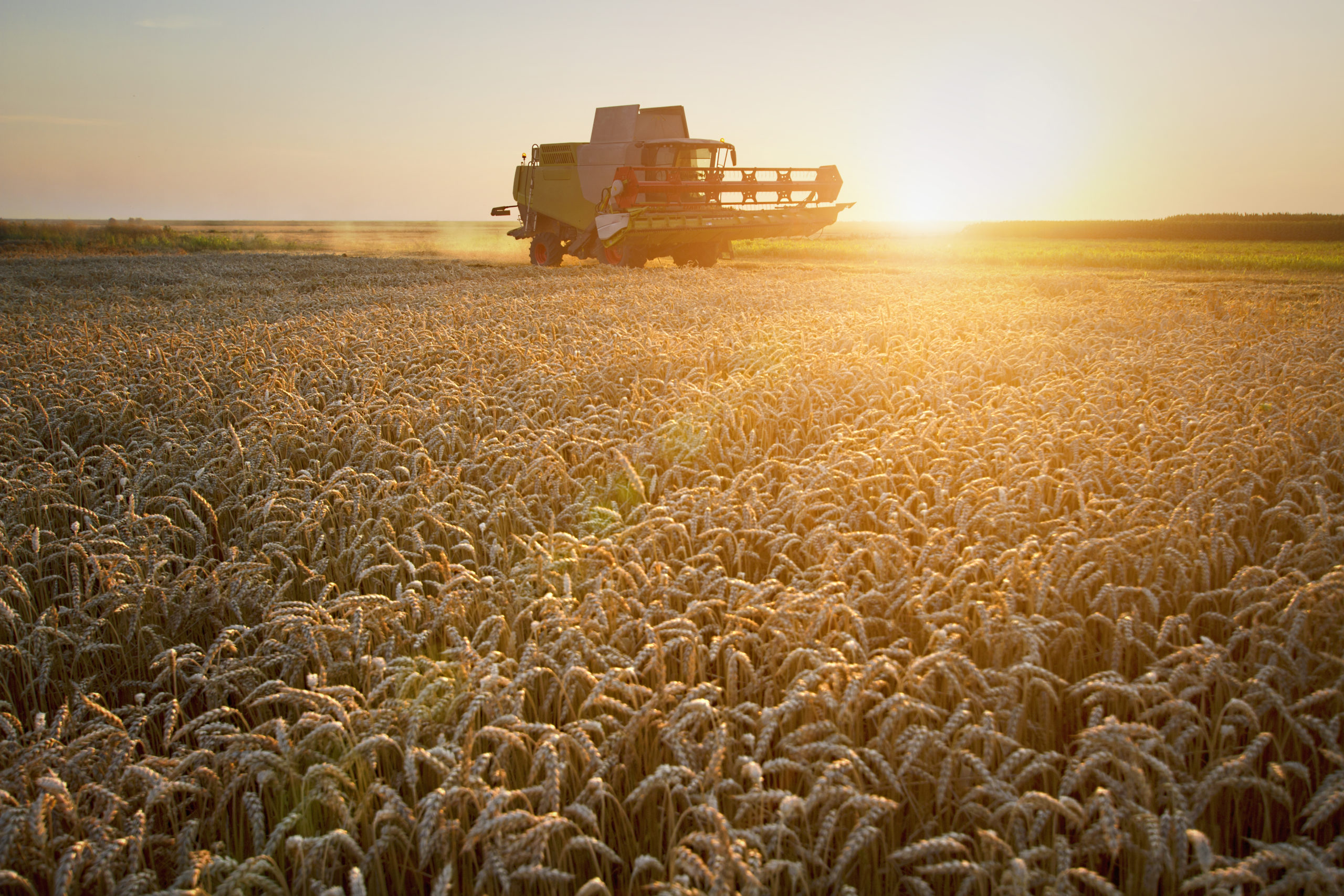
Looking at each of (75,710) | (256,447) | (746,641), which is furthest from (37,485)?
(746,641)

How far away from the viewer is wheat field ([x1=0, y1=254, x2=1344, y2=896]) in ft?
5.97

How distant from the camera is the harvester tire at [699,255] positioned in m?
22.3

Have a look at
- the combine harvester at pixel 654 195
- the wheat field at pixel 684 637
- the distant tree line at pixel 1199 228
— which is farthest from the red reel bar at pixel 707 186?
the distant tree line at pixel 1199 228

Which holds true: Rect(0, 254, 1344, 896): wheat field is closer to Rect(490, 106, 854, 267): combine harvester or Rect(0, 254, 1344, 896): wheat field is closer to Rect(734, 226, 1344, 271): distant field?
Rect(490, 106, 854, 267): combine harvester

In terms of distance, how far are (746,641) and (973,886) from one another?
1069 mm

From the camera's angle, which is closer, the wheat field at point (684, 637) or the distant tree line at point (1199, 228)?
the wheat field at point (684, 637)

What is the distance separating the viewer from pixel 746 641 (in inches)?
110

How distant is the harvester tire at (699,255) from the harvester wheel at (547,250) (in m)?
4.01

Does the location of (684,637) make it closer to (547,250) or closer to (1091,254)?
(547,250)

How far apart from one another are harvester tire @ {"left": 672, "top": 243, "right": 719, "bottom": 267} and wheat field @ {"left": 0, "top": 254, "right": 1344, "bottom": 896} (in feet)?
55.1

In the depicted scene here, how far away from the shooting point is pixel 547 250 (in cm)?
2419

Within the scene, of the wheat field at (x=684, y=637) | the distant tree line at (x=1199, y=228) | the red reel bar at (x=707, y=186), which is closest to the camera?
the wheat field at (x=684, y=637)

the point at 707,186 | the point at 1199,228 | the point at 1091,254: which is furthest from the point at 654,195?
the point at 1199,228

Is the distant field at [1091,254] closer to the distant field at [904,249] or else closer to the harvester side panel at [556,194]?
the distant field at [904,249]
